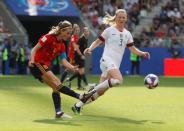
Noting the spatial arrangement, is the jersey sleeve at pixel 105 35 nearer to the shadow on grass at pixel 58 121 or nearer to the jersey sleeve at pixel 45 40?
the jersey sleeve at pixel 45 40

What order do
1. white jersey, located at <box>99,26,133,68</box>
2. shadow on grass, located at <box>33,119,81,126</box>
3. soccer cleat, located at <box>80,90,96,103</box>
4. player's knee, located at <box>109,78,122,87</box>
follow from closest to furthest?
shadow on grass, located at <box>33,119,81,126</box> < soccer cleat, located at <box>80,90,96,103</box> < player's knee, located at <box>109,78,122,87</box> < white jersey, located at <box>99,26,133,68</box>

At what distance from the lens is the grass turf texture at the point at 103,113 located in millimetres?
10914

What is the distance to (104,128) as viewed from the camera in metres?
10.7

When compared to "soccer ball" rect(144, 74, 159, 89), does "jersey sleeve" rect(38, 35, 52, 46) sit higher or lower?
higher

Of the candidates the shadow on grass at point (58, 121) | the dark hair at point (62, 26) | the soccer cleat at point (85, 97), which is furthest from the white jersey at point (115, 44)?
the shadow on grass at point (58, 121)

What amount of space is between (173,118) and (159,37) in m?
25.7

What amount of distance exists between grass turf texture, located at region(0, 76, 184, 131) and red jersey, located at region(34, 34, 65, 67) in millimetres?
1166

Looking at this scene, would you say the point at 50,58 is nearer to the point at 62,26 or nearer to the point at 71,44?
the point at 62,26

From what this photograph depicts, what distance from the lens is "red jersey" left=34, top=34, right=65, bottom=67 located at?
1236 cm

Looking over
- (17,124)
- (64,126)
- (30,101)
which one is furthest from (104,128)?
(30,101)

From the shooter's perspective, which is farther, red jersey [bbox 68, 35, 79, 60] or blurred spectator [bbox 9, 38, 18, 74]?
blurred spectator [bbox 9, 38, 18, 74]

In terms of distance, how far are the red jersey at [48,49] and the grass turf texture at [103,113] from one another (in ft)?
3.82

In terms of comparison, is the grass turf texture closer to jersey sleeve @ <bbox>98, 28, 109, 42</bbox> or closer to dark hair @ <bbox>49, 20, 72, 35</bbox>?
jersey sleeve @ <bbox>98, 28, 109, 42</bbox>

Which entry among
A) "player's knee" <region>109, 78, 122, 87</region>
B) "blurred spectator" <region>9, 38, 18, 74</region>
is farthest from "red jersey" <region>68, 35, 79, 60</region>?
"blurred spectator" <region>9, 38, 18, 74</region>
